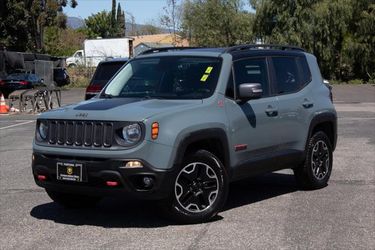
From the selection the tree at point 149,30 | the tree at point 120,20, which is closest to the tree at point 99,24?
the tree at point 120,20

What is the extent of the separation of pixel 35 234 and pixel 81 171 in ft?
2.64

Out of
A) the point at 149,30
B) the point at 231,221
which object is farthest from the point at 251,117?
the point at 149,30

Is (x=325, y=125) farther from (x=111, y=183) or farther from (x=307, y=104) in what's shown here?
(x=111, y=183)

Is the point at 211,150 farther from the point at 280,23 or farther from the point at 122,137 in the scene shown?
the point at 280,23

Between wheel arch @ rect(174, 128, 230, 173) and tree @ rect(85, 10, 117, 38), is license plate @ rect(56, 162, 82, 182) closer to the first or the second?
wheel arch @ rect(174, 128, 230, 173)

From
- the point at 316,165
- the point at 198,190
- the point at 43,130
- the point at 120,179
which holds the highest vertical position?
the point at 43,130

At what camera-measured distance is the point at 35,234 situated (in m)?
6.12

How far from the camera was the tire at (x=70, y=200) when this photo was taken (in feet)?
23.0

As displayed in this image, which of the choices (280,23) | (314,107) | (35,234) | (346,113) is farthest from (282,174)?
(280,23)

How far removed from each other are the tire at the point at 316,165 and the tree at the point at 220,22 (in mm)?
46246

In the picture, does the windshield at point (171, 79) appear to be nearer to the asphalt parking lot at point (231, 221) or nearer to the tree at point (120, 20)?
the asphalt parking lot at point (231, 221)

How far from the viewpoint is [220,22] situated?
56.2m

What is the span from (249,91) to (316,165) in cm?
210

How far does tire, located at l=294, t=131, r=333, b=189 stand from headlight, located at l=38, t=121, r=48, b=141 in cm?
337
